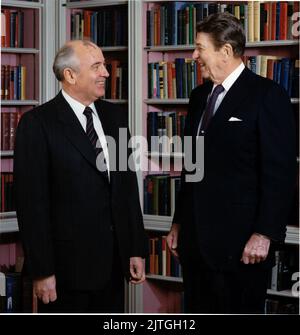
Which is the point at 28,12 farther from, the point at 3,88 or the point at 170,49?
the point at 170,49

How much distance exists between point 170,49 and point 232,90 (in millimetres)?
1510

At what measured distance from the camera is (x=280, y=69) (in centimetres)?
395

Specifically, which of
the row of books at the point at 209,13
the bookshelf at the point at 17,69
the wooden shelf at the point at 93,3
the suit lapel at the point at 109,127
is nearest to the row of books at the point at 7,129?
the bookshelf at the point at 17,69

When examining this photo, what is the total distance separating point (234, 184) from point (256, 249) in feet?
0.85

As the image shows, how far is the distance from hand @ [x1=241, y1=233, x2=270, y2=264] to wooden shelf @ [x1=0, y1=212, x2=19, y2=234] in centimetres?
216

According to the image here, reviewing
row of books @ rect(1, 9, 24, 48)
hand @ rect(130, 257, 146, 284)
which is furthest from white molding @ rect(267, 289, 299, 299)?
row of books @ rect(1, 9, 24, 48)

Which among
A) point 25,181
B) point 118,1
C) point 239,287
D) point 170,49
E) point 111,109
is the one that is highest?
point 118,1

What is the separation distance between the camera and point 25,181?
289cm

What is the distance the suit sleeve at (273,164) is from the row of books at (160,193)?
1566 millimetres

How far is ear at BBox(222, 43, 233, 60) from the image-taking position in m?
2.95

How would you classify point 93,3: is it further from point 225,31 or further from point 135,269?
point 135,269

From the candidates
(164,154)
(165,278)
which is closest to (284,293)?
(165,278)

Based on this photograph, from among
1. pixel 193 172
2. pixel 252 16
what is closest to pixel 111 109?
pixel 193 172

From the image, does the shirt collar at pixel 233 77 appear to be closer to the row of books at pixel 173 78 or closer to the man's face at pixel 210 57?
the man's face at pixel 210 57
